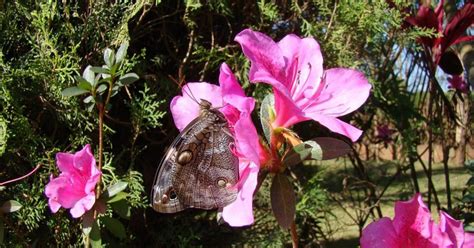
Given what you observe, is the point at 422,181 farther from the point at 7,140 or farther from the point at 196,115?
the point at 196,115

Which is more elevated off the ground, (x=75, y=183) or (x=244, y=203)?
(x=244, y=203)

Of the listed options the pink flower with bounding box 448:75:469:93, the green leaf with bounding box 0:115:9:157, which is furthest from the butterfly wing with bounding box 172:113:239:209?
the pink flower with bounding box 448:75:469:93

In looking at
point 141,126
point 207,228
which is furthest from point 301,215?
point 141,126

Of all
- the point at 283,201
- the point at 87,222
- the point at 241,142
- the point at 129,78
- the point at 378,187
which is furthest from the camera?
the point at 378,187

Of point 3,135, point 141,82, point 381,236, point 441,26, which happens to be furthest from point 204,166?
point 441,26

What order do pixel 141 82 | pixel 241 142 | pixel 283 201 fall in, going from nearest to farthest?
pixel 241 142 < pixel 283 201 < pixel 141 82

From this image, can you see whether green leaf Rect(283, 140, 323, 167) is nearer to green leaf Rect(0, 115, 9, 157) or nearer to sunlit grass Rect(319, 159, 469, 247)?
green leaf Rect(0, 115, 9, 157)

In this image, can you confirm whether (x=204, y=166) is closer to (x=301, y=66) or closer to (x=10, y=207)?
(x=301, y=66)

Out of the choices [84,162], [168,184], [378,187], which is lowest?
[378,187]
